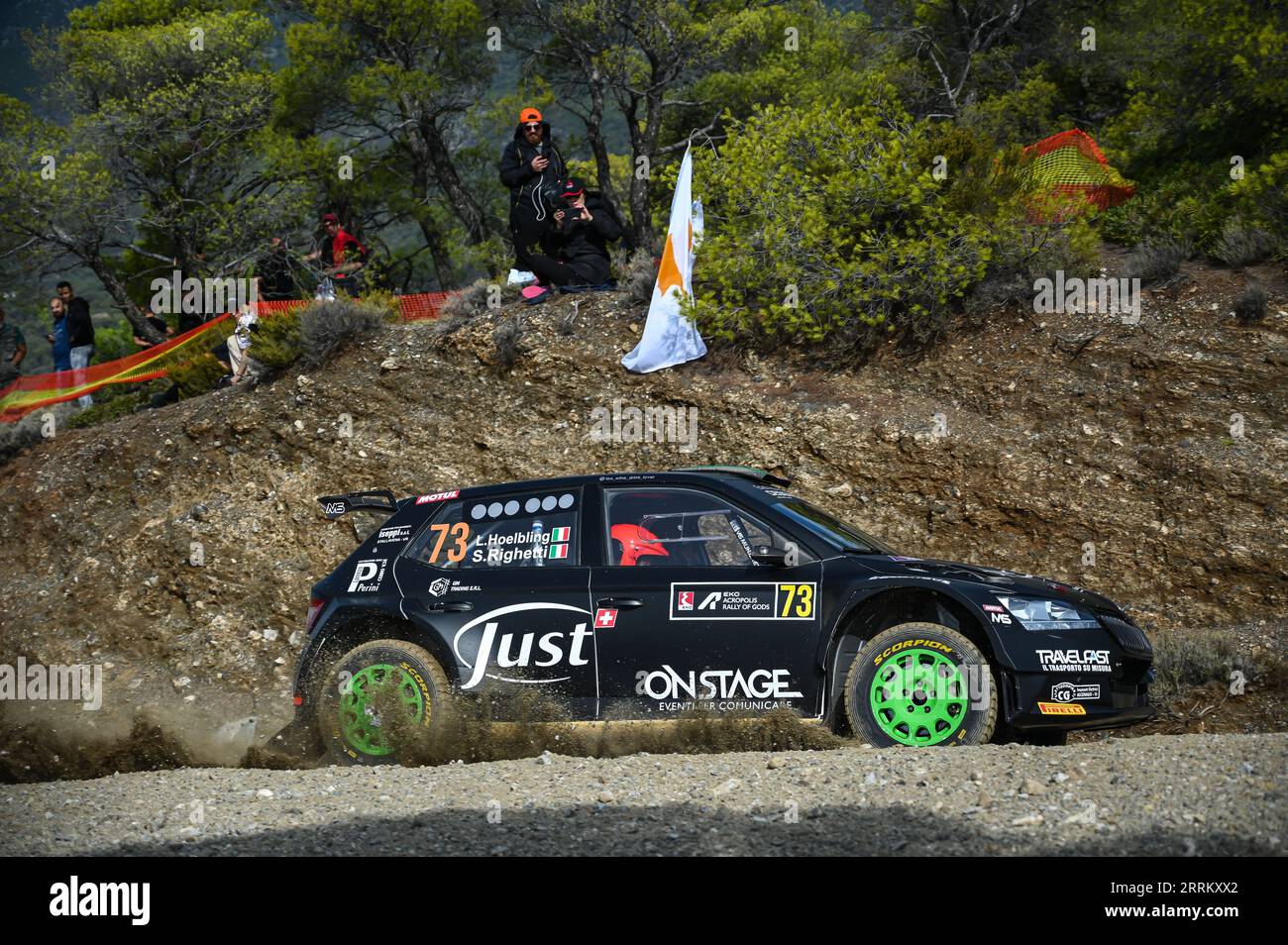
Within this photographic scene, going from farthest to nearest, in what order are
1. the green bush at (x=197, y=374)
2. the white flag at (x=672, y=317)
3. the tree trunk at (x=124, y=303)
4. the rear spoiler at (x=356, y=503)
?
the tree trunk at (x=124, y=303) < the green bush at (x=197, y=374) < the white flag at (x=672, y=317) < the rear spoiler at (x=356, y=503)

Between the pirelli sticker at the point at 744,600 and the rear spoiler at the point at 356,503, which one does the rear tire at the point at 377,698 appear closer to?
the rear spoiler at the point at 356,503

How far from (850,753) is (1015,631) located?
113 cm

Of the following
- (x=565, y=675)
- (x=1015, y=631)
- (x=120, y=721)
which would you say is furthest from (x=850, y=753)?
(x=120, y=721)

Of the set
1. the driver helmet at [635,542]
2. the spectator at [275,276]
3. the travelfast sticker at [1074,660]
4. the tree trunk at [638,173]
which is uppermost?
the tree trunk at [638,173]

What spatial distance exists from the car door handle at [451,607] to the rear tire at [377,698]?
256mm

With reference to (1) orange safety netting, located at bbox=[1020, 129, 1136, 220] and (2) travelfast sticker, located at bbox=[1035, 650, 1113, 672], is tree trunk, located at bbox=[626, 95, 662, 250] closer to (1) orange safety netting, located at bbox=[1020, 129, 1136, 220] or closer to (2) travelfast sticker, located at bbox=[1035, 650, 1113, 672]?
(1) orange safety netting, located at bbox=[1020, 129, 1136, 220]

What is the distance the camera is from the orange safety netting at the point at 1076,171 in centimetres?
1442

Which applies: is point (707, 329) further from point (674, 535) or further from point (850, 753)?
point (850, 753)

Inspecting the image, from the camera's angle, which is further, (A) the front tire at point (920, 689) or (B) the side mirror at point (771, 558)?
(B) the side mirror at point (771, 558)

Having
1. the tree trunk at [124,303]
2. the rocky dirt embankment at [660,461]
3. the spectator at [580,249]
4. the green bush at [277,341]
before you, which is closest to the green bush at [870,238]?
the rocky dirt embankment at [660,461]

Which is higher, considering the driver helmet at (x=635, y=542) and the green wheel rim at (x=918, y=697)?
the driver helmet at (x=635, y=542)

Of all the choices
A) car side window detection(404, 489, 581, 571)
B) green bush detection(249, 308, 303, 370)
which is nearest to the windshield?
car side window detection(404, 489, 581, 571)

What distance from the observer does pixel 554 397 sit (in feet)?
44.0

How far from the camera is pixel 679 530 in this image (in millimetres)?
7109
